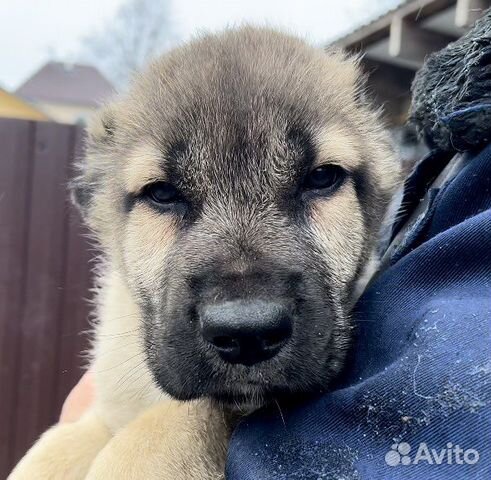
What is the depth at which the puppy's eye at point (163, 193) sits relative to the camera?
1.77 m

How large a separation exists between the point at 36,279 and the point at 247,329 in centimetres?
405

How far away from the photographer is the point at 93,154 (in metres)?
2.39

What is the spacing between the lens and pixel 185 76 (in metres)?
1.89

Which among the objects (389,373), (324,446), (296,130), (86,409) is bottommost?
(86,409)

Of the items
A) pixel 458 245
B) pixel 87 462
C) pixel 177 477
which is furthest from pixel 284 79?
pixel 87 462

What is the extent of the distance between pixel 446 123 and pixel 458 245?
368 mm

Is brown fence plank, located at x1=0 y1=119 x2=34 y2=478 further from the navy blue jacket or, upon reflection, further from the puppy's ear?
the navy blue jacket

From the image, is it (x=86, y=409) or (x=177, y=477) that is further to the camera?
(x=86, y=409)

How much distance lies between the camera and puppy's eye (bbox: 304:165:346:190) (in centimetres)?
175

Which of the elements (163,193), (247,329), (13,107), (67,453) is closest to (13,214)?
(13,107)

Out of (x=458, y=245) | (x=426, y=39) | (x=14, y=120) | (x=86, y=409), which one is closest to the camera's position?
(x=458, y=245)

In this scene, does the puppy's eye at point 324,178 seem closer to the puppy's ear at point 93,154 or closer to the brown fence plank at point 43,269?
the puppy's ear at point 93,154

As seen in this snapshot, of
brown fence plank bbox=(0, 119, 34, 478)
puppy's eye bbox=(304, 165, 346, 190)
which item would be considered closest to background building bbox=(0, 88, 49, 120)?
brown fence plank bbox=(0, 119, 34, 478)

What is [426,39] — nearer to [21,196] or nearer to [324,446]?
[21,196]
